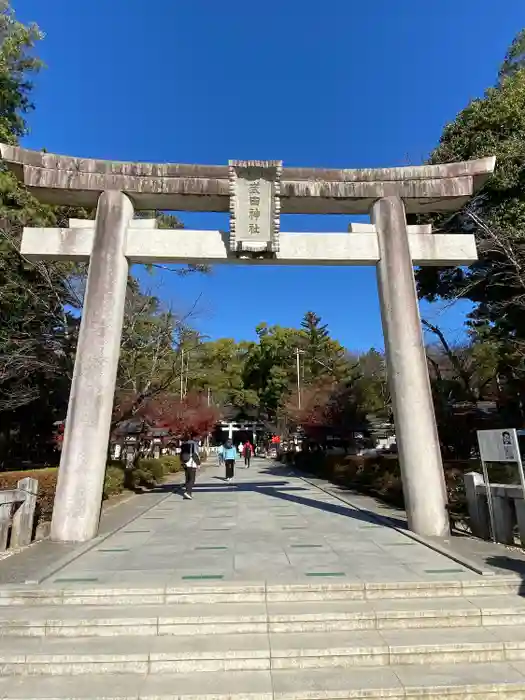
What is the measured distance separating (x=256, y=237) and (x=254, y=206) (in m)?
0.63

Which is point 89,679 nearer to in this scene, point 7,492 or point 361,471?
point 7,492

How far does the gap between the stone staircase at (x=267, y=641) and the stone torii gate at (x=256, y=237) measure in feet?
10.9

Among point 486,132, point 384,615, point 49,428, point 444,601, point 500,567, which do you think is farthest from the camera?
point 49,428

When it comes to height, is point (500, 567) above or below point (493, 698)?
above

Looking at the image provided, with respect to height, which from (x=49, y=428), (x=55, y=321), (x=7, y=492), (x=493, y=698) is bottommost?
(x=493, y=698)

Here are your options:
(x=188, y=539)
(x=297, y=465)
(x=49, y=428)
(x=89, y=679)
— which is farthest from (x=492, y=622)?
(x=297, y=465)

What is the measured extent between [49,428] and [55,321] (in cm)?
941

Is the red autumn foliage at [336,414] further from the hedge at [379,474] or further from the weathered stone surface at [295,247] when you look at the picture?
the weathered stone surface at [295,247]

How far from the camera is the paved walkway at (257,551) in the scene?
5637 millimetres

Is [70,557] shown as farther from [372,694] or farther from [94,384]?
[372,694]

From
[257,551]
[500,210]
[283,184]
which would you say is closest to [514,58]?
[500,210]

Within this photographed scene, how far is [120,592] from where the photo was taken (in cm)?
507

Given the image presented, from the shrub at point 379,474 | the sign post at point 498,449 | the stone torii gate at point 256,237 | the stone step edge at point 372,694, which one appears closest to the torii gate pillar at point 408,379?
the stone torii gate at point 256,237

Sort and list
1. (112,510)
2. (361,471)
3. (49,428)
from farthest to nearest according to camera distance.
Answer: (49,428) → (361,471) → (112,510)
